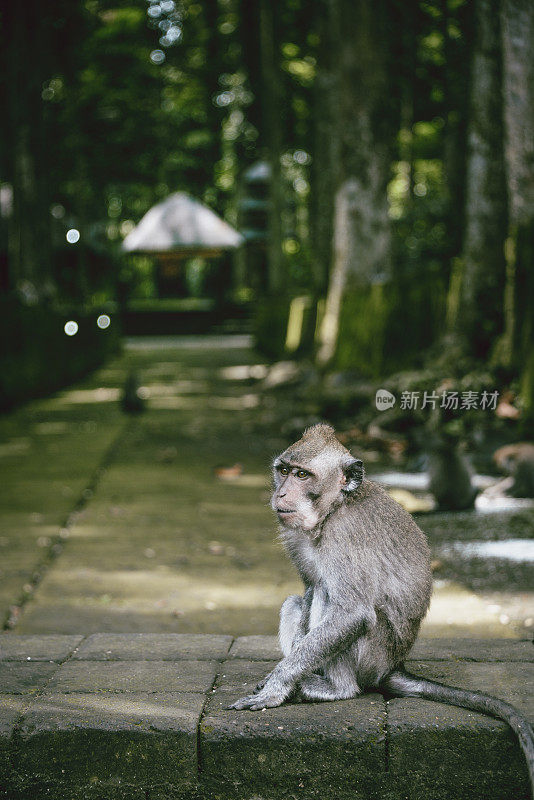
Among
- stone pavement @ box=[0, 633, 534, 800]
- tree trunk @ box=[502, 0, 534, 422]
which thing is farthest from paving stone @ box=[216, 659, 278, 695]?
tree trunk @ box=[502, 0, 534, 422]

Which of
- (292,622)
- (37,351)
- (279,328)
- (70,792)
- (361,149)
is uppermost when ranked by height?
(361,149)

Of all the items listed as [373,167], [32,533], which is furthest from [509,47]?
[32,533]

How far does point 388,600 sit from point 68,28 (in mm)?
21486

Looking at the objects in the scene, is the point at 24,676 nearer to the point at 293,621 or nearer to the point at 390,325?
the point at 293,621

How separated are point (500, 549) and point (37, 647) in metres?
3.55

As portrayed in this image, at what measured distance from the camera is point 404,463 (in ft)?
31.0

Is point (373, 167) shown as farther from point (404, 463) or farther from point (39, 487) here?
point (39, 487)

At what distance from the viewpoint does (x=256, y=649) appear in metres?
3.77

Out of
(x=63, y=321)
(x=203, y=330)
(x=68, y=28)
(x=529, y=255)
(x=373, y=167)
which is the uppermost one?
(x=68, y=28)

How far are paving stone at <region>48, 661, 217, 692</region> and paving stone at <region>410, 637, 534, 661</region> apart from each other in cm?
85

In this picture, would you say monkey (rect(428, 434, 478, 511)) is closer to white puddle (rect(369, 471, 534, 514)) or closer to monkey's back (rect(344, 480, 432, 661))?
white puddle (rect(369, 471, 534, 514))

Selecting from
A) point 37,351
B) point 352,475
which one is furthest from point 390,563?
point 37,351

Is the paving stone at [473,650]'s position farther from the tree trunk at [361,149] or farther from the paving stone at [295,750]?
the tree trunk at [361,149]

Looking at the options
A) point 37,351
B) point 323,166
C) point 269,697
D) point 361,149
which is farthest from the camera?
point 323,166
